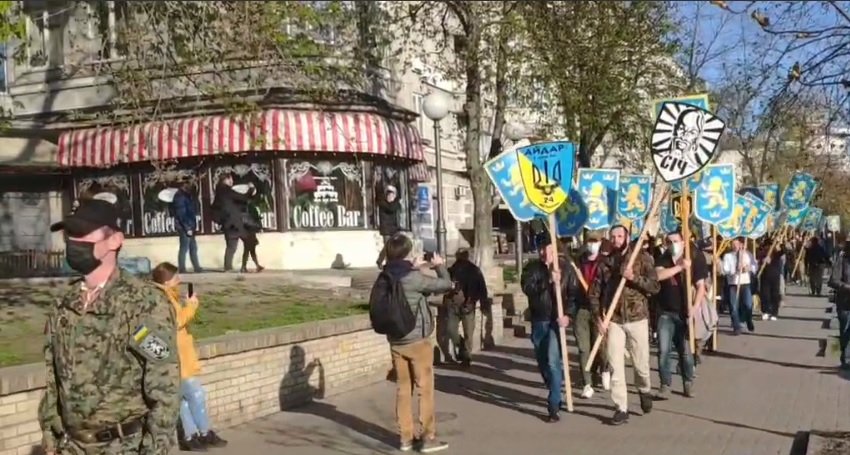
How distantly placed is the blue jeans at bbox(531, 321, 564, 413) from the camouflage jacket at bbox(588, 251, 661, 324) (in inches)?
21.4

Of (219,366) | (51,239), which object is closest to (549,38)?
(219,366)

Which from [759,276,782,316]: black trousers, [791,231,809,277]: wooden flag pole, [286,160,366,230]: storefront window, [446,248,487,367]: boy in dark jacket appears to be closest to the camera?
[446,248,487,367]: boy in dark jacket

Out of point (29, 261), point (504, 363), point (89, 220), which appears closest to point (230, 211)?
point (504, 363)

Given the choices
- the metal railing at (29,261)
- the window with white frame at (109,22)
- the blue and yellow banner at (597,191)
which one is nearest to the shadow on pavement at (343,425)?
the window with white frame at (109,22)

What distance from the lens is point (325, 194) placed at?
87.4 ft

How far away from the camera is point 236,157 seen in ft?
85.6

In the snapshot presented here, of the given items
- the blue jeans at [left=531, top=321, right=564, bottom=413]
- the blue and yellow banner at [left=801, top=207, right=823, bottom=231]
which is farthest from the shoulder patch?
the blue and yellow banner at [left=801, top=207, right=823, bottom=231]

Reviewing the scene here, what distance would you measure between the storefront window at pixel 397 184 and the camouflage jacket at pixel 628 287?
16105mm

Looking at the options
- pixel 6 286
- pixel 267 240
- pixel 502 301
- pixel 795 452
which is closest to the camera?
pixel 795 452

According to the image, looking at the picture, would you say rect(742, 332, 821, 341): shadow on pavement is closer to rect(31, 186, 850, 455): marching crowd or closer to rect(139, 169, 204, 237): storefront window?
rect(31, 186, 850, 455): marching crowd

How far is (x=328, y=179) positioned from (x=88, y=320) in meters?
22.3

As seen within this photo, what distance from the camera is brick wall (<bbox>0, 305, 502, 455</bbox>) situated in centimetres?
768

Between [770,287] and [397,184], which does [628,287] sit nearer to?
[770,287]

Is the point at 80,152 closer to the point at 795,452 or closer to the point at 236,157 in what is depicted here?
the point at 236,157
